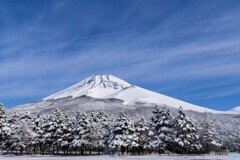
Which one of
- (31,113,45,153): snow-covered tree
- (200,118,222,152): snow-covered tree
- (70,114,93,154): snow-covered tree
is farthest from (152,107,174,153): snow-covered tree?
(31,113,45,153): snow-covered tree

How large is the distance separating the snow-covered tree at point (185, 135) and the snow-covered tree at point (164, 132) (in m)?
1.86

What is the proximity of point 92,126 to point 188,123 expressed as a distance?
22.8 meters

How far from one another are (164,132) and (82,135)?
1860 centimetres

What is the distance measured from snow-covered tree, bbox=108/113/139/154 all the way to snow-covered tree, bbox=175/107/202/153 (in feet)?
30.0

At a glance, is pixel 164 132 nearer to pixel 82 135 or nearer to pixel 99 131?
pixel 99 131

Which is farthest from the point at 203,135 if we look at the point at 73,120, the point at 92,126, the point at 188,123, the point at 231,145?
the point at 231,145

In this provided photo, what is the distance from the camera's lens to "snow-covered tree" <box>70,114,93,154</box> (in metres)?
78.3

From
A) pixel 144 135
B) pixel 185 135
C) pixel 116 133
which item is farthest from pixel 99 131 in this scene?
pixel 185 135

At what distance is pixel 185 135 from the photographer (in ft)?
240

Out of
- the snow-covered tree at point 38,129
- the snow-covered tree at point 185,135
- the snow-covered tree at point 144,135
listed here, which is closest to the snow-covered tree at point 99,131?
the snow-covered tree at point 144,135

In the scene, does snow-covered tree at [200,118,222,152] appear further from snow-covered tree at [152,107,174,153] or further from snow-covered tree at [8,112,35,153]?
snow-covered tree at [8,112,35,153]

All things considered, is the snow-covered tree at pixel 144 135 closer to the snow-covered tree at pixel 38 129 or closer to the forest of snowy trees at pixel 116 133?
the forest of snowy trees at pixel 116 133

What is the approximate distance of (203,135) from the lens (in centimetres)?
8394

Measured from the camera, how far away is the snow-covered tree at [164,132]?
74.5 m
